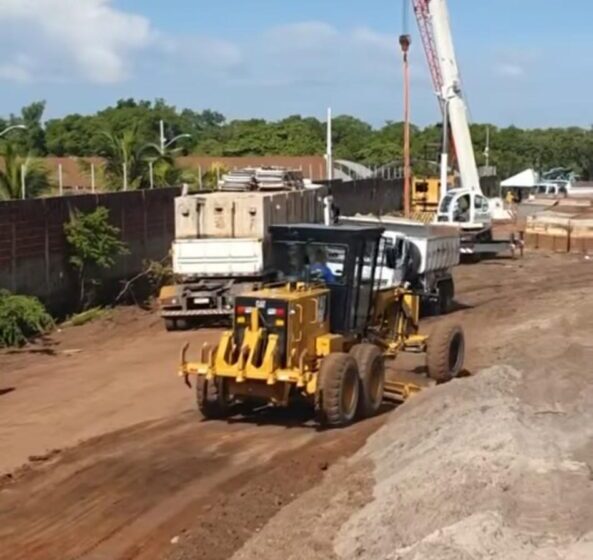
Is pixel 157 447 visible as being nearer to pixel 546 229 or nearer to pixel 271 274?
pixel 271 274

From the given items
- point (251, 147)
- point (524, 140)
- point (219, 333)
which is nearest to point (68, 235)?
point (219, 333)

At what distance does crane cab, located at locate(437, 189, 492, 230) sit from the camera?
135ft

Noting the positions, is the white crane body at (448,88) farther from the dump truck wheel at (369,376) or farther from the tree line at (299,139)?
the dump truck wheel at (369,376)

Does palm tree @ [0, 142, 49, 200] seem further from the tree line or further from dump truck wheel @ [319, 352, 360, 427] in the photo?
the tree line

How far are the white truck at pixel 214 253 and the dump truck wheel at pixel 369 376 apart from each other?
29.1 ft

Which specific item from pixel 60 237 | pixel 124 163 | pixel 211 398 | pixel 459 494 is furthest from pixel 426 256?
pixel 459 494

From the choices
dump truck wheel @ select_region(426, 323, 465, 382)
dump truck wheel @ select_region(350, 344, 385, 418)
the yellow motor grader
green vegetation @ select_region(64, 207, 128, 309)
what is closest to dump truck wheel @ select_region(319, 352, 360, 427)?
the yellow motor grader

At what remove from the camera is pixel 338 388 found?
14.3 meters

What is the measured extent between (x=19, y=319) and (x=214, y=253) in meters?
4.20

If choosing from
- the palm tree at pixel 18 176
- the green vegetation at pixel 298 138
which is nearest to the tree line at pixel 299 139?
the green vegetation at pixel 298 138

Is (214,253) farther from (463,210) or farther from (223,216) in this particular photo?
(463,210)

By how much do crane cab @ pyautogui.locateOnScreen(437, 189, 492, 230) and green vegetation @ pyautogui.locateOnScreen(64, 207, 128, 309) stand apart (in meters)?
15.7

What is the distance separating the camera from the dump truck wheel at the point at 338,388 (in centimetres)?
1429

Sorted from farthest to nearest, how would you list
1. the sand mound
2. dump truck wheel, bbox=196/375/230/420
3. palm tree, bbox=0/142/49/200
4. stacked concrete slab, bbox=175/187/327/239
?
palm tree, bbox=0/142/49/200 → stacked concrete slab, bbox=175/187/327/239 → dump truck wheel, bbox=196/375/230/420 → the sand mound
